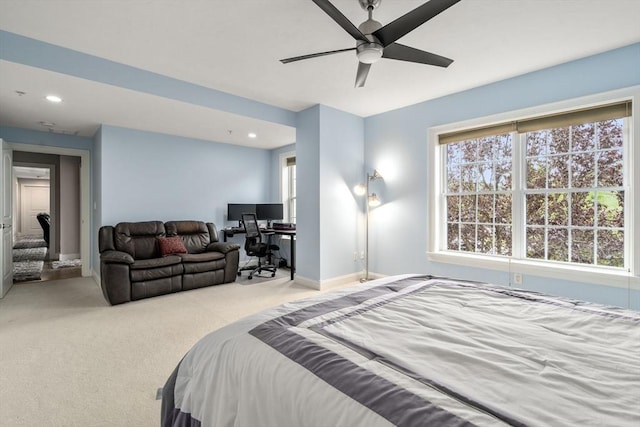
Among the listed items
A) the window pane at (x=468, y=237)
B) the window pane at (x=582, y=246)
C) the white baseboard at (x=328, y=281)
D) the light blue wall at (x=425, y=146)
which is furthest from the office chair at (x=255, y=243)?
the window pane at (x=582, y=246)

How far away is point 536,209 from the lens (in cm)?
351

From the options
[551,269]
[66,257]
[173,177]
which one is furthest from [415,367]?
[66,257]

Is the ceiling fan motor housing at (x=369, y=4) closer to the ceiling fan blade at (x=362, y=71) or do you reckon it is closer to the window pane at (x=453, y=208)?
the ceiling fan blade at (x=362, y=71)

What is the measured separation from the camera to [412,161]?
4410 mm

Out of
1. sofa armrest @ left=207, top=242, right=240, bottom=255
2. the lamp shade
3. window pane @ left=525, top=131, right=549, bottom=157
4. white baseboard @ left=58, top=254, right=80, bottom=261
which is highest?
window pane @ left=525, top=131, right=549, bottom=157

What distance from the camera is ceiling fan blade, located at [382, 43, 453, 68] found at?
219cm

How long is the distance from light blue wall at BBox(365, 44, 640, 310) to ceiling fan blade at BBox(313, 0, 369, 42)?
2.39 m

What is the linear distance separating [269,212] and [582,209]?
4679 mm

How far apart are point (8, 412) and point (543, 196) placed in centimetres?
485

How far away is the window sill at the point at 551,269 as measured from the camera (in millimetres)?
2873

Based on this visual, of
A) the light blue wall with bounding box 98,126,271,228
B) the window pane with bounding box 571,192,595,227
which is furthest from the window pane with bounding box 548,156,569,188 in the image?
the light blue wall with bounding box 98,126,271,228

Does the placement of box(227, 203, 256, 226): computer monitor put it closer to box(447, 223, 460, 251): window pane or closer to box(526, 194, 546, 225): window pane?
box(447, 223, 460, 251): window pane

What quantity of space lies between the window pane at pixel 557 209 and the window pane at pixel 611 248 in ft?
1.08

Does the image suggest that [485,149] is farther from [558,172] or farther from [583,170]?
[583,170]
